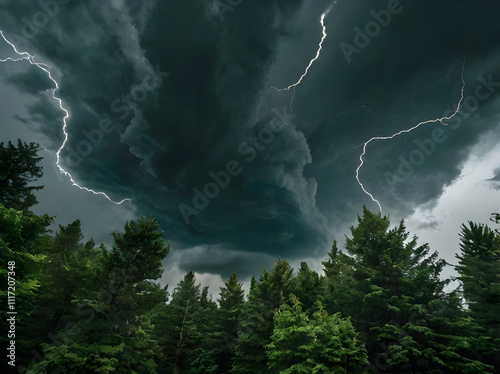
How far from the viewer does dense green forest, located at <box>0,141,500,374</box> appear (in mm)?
10703

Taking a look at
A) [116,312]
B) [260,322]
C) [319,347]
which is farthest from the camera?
[260,322]

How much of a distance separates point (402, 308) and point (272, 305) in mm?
9627

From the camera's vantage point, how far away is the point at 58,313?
15.5 metres

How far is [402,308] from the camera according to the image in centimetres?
1365

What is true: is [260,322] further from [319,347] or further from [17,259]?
[17,259]

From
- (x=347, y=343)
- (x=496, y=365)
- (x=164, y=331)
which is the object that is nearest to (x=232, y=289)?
(x=164, y=331)

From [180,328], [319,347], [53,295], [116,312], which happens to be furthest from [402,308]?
[53,295]

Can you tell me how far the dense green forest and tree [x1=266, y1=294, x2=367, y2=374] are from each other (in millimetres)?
60

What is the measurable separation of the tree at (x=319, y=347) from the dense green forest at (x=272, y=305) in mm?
60

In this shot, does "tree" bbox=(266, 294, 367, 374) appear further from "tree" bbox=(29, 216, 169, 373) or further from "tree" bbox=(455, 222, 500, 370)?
"tree" bbox=(455, 222, 500, 370)

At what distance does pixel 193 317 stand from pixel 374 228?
23.2 metres

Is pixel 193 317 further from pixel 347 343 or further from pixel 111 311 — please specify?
pixel 347 343

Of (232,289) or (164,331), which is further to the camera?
(232,289)

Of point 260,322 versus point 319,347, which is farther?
point 260,322
